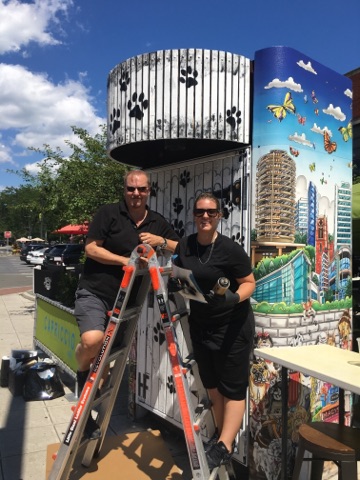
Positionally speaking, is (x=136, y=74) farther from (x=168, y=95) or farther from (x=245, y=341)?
(x=245, y=341)

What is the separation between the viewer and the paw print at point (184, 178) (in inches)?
143

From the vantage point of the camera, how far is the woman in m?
2.57

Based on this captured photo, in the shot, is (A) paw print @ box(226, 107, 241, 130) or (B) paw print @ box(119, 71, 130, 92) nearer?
(A) paw print @ box(226, 107, 241, 130)

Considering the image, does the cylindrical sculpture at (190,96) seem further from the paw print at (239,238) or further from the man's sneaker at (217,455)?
the man's sneaker at (217,455)

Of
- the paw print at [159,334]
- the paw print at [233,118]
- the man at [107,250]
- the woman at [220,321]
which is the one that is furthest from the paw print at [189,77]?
the paw print at [159,334]

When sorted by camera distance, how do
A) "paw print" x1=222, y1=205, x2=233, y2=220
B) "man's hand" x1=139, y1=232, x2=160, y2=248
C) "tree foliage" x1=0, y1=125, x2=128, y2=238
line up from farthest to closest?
"tree foliage" x1=0, y1=125, x2=128, y2=238, "paw print" x1=222, y1=205, x2=233, y2=220, "man's hand" x1=139, y1=232, x2=160, y2=248

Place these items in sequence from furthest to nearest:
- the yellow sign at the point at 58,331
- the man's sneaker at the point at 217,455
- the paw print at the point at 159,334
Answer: the yellow sign at the point at 58,331, the paw print at the point at 159,334, the man's sneaker at the point at 217,455

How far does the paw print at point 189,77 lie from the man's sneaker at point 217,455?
2.41m

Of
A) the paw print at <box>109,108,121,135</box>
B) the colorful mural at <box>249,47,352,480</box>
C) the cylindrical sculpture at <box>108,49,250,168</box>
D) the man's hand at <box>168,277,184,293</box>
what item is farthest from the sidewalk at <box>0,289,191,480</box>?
the paw print at <box>109,108,121,135</box>

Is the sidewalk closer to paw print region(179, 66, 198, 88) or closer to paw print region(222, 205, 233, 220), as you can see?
paw print region(222, 205, 233, 220)

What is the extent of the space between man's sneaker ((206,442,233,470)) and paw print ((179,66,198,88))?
241 cm

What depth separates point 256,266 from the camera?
3027mm

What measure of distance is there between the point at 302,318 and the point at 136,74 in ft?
7.21

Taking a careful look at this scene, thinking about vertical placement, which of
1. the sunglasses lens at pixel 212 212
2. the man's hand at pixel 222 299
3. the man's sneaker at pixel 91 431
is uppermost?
the sunglasses lens at pixel 212 212
